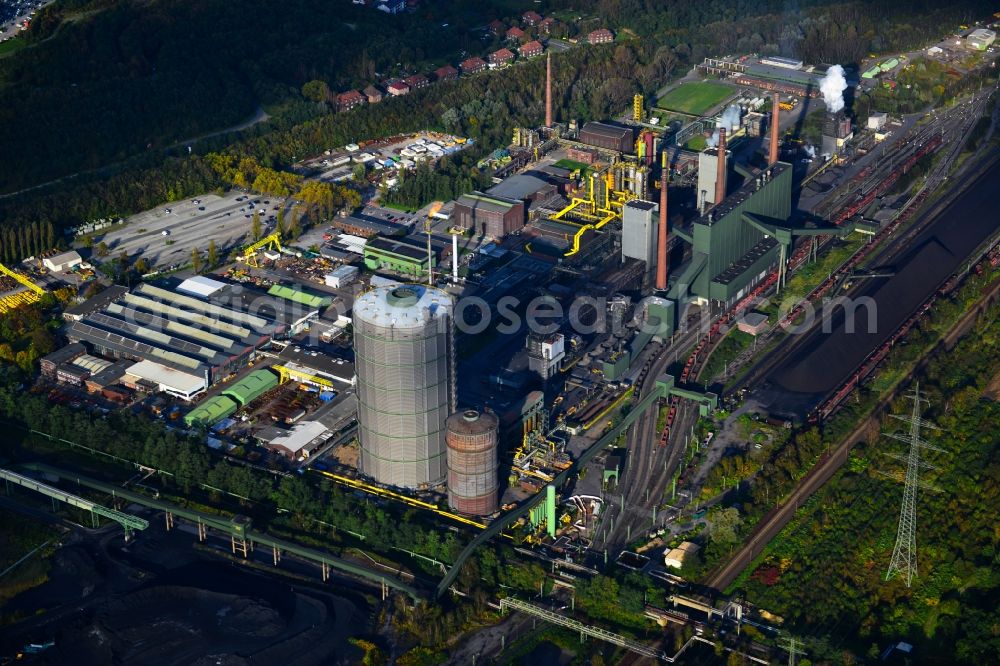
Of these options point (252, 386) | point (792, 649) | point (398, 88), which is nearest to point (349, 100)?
point (398, 88)

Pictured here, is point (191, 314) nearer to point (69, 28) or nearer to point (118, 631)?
point (118, 631)

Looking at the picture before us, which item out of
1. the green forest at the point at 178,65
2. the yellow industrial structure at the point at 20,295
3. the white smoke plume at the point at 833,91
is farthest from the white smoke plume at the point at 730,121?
the yellow industrial structure at the point at 20,295

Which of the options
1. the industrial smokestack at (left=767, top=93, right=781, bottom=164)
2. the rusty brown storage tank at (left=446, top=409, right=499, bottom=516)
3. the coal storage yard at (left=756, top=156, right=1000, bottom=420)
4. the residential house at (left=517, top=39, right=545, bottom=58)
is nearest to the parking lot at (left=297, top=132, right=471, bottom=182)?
the residential house at (left=517, top=39, right=545, bottom=58)

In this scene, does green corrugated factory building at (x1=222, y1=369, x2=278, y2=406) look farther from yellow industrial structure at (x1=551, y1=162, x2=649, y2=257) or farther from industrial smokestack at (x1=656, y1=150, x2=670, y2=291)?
yellow industrial structure at (x1=551, y1=162, x2=649, y2=257)

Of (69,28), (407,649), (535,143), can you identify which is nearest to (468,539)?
(407,649)

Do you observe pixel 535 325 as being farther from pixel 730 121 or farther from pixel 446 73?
pixel 446 73
